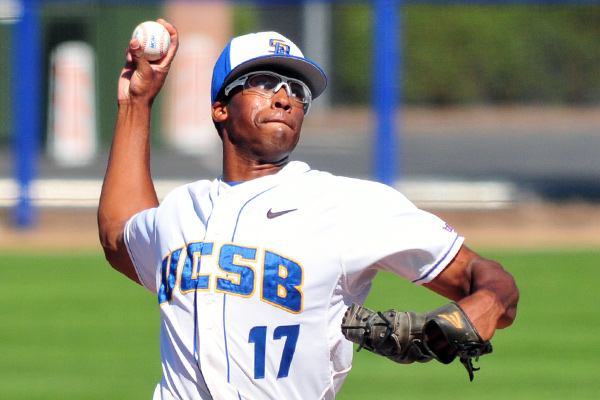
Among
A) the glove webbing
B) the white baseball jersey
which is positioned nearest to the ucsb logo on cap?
the white baseball jersey

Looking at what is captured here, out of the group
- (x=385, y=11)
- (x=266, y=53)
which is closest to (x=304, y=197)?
(x=266, y=53)

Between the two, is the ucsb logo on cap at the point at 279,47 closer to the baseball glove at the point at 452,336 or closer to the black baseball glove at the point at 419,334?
the black baseball glove at the point at 419,334

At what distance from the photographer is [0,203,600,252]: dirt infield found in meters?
12.4

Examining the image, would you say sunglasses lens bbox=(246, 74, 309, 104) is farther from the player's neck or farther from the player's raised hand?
the player's raised hand

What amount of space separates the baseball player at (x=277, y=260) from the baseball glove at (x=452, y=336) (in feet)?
0.26

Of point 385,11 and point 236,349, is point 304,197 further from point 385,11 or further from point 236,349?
point 385,11

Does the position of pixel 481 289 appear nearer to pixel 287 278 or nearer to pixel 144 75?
pixel 287 278

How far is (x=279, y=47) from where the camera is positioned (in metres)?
2.93

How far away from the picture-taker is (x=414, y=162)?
68.9 ft

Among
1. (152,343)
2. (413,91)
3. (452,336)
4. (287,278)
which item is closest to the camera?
(452,336)

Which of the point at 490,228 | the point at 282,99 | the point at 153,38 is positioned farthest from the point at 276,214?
the point at 490,228

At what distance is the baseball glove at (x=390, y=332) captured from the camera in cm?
237

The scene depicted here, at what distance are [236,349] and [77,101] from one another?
722 inches

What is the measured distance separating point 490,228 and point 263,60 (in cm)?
1095
